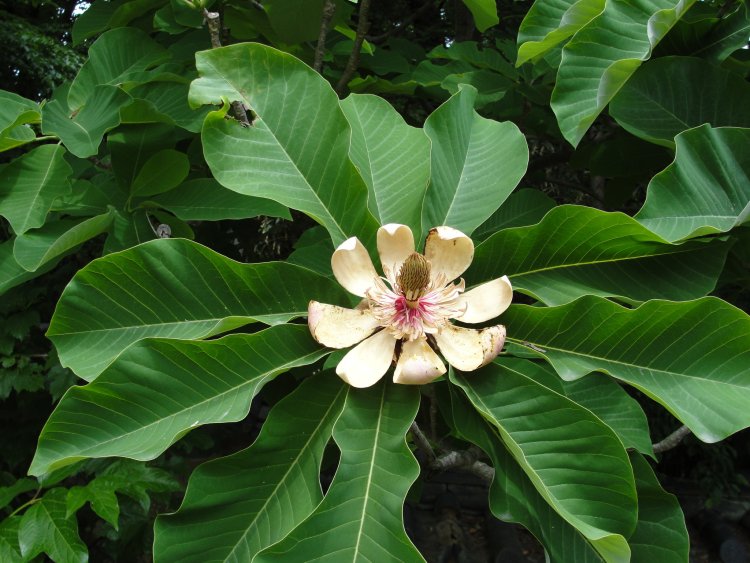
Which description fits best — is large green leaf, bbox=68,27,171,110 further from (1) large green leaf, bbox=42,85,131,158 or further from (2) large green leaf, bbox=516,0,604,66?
(2) large green leaf, bbox=516,0,604,66

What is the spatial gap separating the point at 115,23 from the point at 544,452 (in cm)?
132

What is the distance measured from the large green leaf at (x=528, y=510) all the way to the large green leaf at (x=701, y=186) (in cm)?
35

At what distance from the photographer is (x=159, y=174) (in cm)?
124

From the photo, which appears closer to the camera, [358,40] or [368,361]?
[368,361]

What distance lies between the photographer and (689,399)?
757mm

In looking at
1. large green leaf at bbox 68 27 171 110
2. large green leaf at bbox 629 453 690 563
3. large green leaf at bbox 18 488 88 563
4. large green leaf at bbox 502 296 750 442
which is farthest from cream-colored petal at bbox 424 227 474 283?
large green leaf at bbox 18 488 88 563

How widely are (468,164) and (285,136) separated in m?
0.28

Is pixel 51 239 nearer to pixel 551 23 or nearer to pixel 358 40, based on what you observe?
pixel 358 40

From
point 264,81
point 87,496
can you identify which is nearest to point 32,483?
point 87,496

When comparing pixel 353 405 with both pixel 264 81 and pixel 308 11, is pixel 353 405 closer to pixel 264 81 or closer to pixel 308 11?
pixel 264 81

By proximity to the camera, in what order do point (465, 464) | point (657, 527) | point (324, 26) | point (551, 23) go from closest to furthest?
point (657, 527) → point (551, 23) → point (465, 464) → point (324, 26)

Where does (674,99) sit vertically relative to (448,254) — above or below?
above

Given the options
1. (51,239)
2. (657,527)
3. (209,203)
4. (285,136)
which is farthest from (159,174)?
(657,527)

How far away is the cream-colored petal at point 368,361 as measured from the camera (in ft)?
2.67
